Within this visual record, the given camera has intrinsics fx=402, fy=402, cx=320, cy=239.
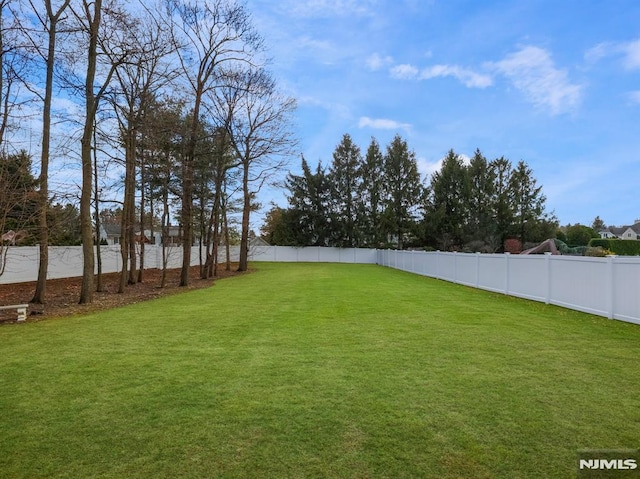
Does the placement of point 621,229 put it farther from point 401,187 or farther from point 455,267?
point 455,267

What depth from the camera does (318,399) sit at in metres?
3.35

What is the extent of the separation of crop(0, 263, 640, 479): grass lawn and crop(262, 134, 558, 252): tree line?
31.4 metres

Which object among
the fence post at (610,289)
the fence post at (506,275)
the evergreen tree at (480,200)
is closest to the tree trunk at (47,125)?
the fence post at (506,275)

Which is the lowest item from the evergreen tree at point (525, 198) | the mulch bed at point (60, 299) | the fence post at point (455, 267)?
the mulch bed at point (60, 299)

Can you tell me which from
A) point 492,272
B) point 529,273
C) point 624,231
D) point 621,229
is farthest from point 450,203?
point 621,229

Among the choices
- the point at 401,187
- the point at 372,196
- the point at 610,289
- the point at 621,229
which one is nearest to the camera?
the point at 610,289

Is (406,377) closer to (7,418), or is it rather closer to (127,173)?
(7,418)

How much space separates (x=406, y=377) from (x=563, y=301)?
608cm

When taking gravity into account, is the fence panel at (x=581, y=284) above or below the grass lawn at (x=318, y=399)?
above

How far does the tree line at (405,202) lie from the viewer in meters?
36.4

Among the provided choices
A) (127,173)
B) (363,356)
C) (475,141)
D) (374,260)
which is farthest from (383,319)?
(475,141)

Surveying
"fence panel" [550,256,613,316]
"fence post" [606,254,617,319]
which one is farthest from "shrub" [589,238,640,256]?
"fence post" [606,254,617,319]

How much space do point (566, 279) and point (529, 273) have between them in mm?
1399

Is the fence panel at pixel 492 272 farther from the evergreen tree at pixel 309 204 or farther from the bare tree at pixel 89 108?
the evergreen tree at pixel 309 204
